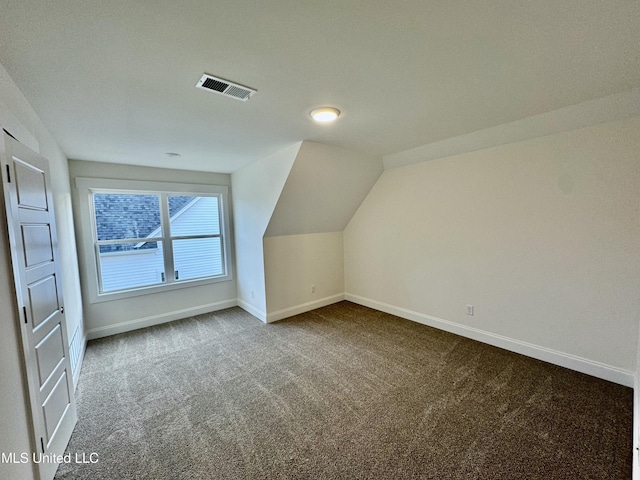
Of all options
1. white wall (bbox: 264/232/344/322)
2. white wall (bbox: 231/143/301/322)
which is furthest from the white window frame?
white wall (bbox: 264/232/344/322)

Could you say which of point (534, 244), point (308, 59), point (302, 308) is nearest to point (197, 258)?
point (302, 308)

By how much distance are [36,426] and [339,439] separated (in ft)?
5.65

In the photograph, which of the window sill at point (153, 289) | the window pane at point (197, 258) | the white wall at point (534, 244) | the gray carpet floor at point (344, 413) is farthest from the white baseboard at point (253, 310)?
the white wall at point (534, 244)

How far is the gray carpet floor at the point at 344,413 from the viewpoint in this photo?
1.59m

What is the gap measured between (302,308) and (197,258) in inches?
76.2

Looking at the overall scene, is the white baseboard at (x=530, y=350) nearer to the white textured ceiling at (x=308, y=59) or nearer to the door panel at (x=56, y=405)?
the white textured ceiling at (x=308, y=59)

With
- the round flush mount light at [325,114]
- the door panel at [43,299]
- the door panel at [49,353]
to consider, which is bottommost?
the door panel at [49,353]

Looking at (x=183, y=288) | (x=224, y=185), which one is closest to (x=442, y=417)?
(x=183, y=288)

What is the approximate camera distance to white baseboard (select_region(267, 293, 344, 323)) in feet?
12.9

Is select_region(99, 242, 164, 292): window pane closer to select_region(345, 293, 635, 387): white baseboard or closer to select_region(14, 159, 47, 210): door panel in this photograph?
select_region(14, 159, 47, 210): door panel

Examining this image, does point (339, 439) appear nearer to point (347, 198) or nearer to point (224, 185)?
point (347, 198)

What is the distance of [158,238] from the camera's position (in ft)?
13.0

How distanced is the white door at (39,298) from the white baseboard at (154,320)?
194 centimetres

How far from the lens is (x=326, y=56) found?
1.44 meters
